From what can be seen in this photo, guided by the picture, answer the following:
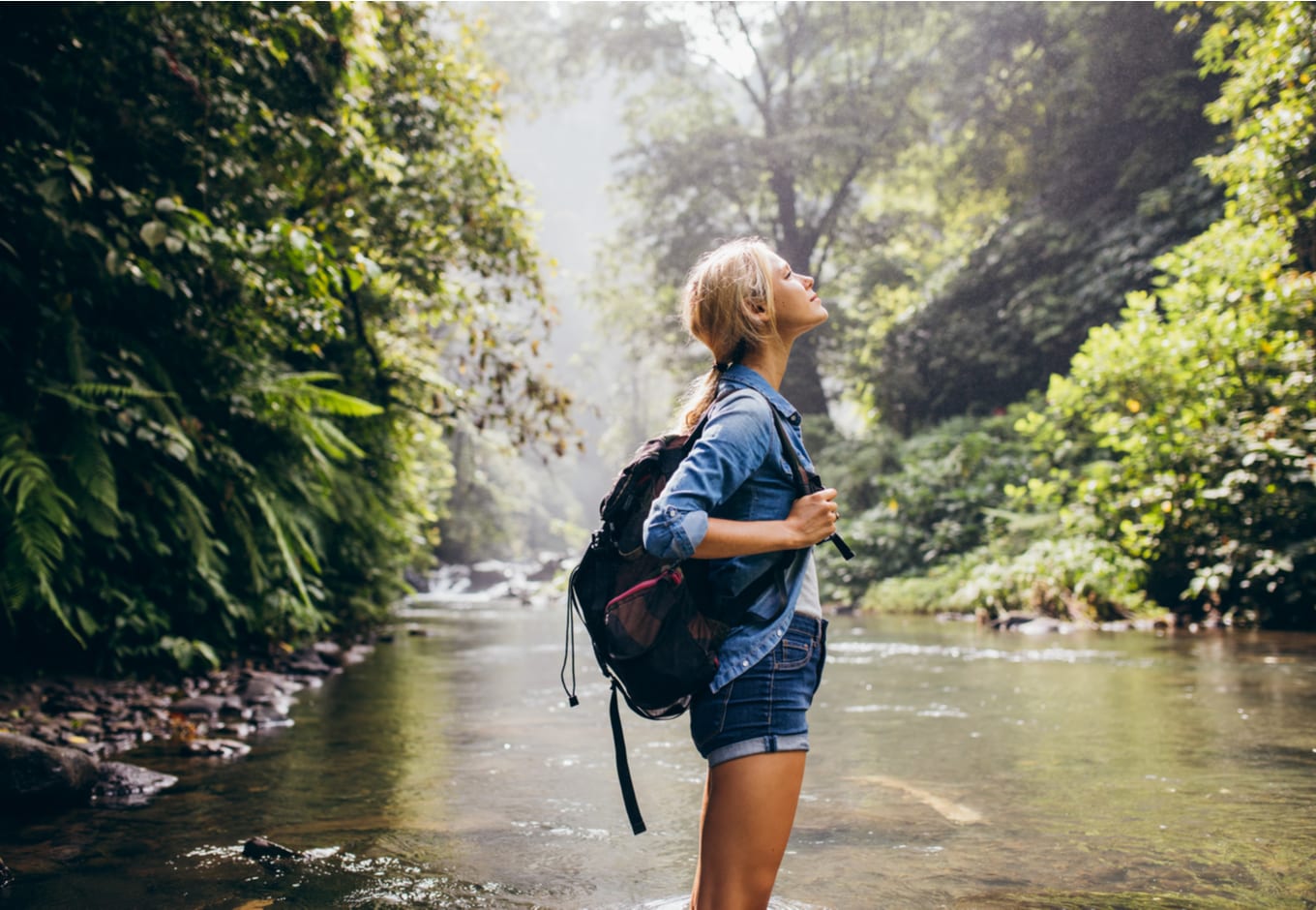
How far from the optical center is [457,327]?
13555 millimetres

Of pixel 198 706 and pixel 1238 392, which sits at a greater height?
pixel 1238 392

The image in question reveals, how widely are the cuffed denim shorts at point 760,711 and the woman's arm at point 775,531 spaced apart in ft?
0.64

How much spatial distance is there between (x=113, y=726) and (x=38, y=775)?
1.46 metres

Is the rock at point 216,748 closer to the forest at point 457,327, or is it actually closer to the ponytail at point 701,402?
the forest at point 457,327

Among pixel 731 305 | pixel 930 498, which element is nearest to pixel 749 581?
pixel 731 305

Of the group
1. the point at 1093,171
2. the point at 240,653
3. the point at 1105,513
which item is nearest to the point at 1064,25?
the point at 1093,171

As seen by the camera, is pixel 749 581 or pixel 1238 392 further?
pixel 1238 392

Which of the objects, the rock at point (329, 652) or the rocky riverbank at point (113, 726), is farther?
the rock at point (329, 652)

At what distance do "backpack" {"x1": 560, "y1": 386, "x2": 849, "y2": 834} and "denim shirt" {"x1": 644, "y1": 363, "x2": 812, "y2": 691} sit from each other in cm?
2

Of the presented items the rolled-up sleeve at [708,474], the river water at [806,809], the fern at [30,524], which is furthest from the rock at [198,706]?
the rolled-up sleeve at [708,474]

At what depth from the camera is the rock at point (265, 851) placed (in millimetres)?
3145

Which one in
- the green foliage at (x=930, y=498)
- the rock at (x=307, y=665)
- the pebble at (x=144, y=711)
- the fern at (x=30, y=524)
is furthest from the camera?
the green foliage at (x=930, y=498)

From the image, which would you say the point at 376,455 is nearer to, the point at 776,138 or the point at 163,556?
the point at 163,556

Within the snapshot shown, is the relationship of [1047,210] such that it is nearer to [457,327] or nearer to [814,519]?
[457,327]
